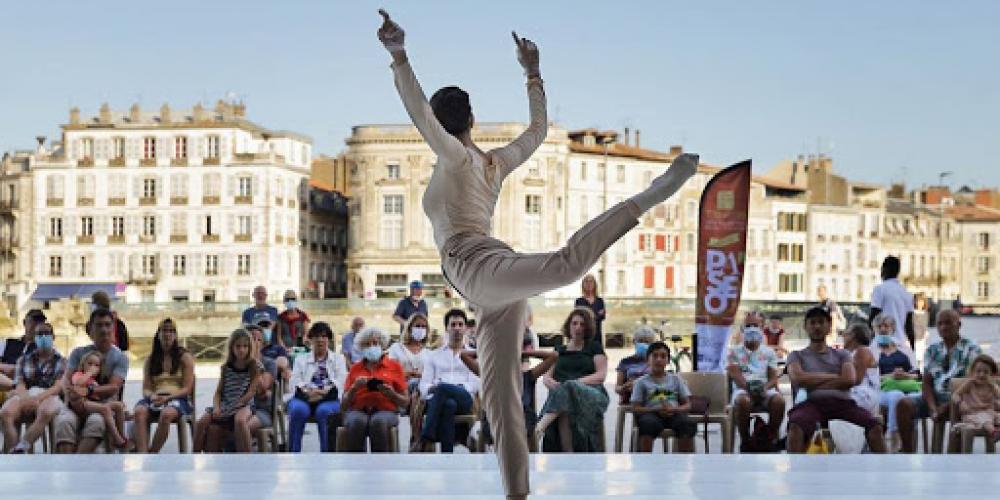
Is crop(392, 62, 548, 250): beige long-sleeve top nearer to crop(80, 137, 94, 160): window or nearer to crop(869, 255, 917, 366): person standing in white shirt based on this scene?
crop(869, 255, 917, 366): person standing in white shirt

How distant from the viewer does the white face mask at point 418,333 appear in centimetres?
1158

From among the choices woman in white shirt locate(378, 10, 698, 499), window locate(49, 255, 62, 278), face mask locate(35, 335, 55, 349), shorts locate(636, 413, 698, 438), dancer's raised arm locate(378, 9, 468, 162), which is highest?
dancer's raised arm locate(378, 9, 468, 162)

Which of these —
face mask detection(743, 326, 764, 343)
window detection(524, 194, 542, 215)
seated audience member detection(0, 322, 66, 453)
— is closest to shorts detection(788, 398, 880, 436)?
face mask detection(743, 326, 764, 343)

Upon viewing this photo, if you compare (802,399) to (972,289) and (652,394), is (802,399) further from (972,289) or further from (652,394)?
(972,289)

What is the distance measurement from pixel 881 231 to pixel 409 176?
36153 millimetres

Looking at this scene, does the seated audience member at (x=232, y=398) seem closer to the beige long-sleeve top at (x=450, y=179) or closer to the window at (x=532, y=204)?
the beige long-sleeve top at (x=450, y=179)

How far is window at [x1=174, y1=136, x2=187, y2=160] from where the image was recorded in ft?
263

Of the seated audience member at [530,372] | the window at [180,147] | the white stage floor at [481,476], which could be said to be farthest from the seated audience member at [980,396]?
the window at [180,147]

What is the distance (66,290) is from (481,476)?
74911 millimetres

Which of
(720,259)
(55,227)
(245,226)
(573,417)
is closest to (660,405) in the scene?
(573,417)

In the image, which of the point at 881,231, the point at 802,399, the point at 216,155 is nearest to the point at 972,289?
the point at 881,231

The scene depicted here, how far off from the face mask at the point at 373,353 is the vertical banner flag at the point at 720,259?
464 centimetres

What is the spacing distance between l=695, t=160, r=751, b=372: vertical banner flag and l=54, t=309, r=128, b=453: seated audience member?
19.1 ft

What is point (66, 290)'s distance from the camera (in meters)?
79.6
